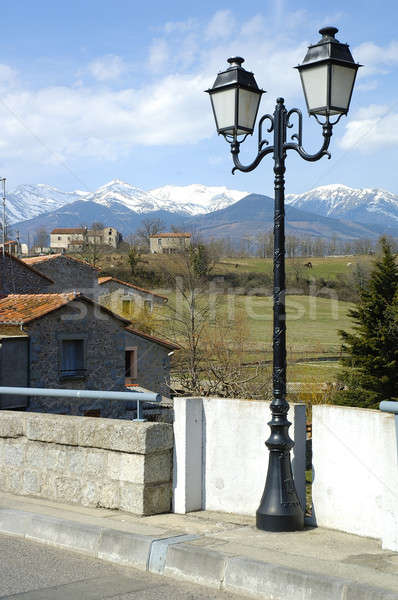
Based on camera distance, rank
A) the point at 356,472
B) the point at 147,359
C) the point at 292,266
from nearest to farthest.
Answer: the point at 356,472 < the point at 147,359 < the point at 292,266

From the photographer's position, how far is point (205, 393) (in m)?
33.3

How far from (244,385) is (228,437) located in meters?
26.5

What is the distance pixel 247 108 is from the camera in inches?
263

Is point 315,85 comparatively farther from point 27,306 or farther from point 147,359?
point 147,359

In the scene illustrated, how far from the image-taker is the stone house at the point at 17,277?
1599 inches

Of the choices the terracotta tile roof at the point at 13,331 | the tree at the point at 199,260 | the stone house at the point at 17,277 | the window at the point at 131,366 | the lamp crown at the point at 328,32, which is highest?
the tree at the point at 199,260

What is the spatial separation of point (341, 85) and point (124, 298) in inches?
2241

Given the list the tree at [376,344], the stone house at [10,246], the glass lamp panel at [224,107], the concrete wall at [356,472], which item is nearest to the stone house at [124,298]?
the stone house at [10,246]

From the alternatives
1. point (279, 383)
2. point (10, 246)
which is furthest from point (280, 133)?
point (10, 246)

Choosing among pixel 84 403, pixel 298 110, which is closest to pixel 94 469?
pixel 298 110

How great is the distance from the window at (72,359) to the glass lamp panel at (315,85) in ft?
103

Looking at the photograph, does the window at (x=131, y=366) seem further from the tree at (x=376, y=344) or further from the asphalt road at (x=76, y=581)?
the asphalt road at (x=76, y=581)

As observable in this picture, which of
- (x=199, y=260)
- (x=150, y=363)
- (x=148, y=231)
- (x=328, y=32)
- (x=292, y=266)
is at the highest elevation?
Answer: (x=148, y=231)

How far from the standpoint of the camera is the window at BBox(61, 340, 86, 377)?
120ft
